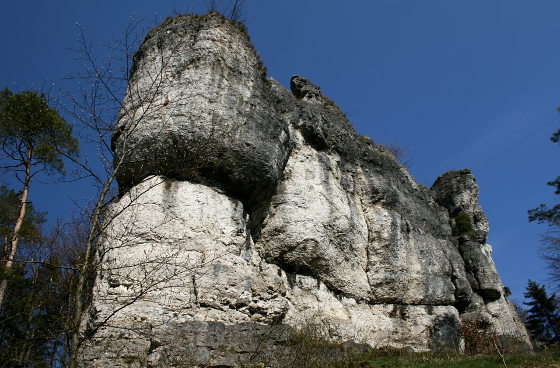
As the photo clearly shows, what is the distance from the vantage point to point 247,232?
12.0 m

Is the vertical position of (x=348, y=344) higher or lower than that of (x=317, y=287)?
lower

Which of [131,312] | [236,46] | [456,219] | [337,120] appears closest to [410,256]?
[337,120]

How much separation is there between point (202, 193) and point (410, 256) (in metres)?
8.43

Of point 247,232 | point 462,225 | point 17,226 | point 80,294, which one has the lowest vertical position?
point 80,294

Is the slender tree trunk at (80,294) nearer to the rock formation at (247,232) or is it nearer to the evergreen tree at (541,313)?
the rock formation at (247,232)

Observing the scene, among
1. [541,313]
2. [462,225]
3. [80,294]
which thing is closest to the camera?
[80,294]

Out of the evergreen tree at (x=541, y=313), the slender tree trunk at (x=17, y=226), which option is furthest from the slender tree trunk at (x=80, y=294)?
the evergreen tree at (x=541, y=313)

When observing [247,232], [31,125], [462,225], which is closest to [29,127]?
[31,125]

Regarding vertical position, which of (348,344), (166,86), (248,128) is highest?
(166,86)

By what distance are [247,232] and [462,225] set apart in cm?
1353

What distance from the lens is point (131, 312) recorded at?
9188mm

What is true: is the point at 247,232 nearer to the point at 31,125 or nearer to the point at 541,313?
the point at 31,125

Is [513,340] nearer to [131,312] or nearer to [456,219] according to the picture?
[456,219]

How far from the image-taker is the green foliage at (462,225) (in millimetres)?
21422
